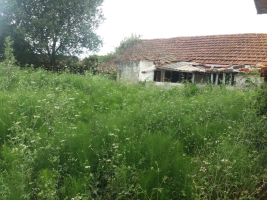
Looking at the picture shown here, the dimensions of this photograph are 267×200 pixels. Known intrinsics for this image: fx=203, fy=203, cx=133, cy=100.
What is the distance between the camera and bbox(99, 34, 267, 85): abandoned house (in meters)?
11.4

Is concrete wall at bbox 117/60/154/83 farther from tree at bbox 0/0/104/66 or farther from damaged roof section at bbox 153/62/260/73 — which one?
tree at bbox 0/0/104/66

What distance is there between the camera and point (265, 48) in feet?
40.8

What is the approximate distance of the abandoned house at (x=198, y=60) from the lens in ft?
37.5

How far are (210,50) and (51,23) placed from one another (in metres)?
11.7

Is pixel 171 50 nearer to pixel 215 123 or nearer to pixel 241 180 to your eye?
pixel 215 123

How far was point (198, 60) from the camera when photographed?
Result: 13398 mm

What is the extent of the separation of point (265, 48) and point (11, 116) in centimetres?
1385

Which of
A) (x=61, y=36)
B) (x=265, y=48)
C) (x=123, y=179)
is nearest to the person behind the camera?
(x=123, y=179)

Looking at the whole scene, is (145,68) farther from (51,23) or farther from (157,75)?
(51,23)

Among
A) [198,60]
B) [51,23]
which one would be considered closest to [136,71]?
[198,60]

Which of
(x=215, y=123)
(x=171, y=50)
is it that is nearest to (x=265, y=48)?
(x=171, y=50)

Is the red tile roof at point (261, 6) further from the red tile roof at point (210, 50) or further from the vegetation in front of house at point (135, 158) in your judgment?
the red tile roof at point (210, 50)

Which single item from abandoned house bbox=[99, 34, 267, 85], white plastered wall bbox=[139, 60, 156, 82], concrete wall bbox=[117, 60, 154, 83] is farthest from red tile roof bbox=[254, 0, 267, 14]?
white plastered wall bbox=[139, 60, 156, 82]

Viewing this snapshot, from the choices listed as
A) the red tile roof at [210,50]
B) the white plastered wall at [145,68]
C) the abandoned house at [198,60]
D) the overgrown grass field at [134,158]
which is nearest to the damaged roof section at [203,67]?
the abandoned house at [198,60]
